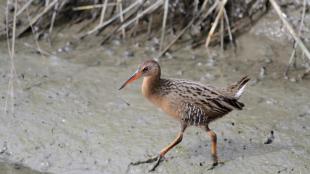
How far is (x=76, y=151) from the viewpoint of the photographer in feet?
18.8

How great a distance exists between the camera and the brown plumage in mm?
5227

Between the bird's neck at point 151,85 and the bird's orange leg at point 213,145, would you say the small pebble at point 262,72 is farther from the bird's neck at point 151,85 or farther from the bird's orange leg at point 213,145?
the bird's neck at point 151,85

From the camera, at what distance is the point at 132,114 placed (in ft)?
20.3

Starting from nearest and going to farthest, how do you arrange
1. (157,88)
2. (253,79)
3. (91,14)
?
(157,88), (253,79), (91,14)

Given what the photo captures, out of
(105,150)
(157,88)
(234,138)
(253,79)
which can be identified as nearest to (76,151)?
(105,150)

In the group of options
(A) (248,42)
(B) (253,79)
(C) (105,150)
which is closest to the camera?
(C) (105,150)

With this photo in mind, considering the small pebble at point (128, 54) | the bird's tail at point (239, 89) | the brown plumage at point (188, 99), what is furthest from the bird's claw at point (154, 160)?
the small pebble at point (128, 54)

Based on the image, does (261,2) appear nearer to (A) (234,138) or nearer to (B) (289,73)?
(B) (289,73)

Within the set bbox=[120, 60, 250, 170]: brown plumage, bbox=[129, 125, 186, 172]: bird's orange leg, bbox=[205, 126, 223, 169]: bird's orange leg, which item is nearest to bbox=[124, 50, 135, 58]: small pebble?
bbox=[120, 60, 250, 170]: brown plumage

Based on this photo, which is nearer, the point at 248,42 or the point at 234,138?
the point at 234,138

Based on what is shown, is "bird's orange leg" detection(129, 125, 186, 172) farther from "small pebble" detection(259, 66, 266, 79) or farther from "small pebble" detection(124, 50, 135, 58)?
"small pebble" detection(124, 50, 135, 58)

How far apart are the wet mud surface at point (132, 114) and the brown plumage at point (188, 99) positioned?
0.35 metres

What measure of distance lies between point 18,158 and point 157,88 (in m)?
1.35

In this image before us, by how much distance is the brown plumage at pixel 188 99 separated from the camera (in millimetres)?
5227
